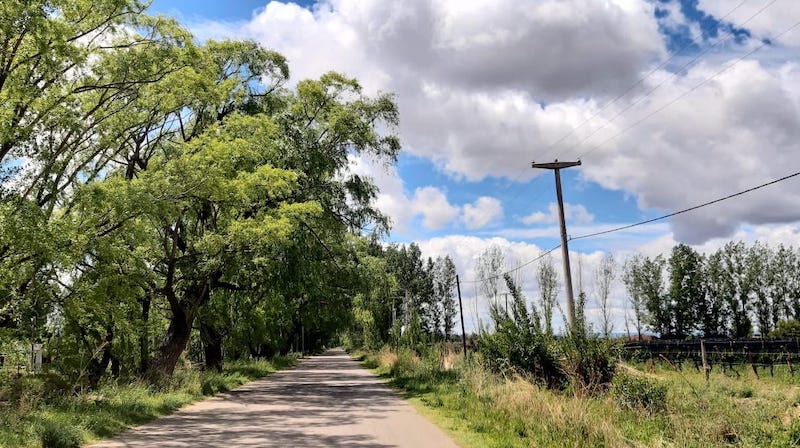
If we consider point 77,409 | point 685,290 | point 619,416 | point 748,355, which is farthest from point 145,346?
point 685,290

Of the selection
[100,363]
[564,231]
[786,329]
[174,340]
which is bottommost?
[786,329]

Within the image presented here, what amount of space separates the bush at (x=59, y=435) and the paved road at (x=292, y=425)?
1.27 ft

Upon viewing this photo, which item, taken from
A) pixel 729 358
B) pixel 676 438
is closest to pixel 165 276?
pixel 676 438

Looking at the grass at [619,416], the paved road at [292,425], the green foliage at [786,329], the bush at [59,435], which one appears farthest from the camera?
the green foliage at [786,329]

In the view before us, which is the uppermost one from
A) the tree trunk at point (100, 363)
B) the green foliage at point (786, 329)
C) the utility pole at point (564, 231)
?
the utility pole at point (564, 231)

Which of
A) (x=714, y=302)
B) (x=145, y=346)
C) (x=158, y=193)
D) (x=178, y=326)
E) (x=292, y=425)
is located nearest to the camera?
(x=292, y=425)

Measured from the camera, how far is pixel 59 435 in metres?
8.99

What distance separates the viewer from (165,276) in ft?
67.1

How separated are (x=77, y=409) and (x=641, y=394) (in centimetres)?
1089

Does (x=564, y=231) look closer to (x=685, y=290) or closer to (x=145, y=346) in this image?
(x=145, y=346)

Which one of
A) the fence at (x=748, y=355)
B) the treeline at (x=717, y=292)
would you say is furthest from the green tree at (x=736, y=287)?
the fence at (x=748, y=355)

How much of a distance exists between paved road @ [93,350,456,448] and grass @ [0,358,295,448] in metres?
0.41

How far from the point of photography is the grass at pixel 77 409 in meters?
8.91

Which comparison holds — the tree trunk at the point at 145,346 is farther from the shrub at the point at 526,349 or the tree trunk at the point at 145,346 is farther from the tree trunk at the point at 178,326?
the shrub at the point at 526,349
